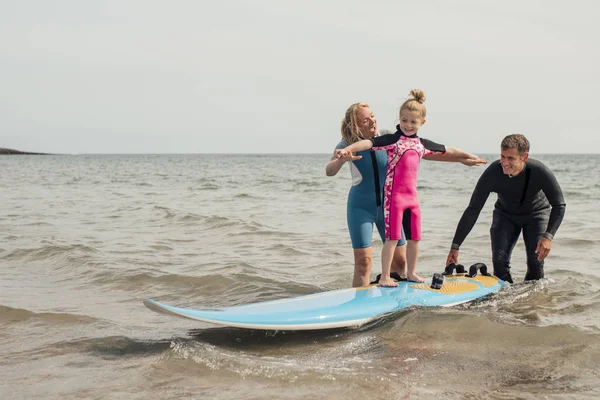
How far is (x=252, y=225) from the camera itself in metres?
12.5

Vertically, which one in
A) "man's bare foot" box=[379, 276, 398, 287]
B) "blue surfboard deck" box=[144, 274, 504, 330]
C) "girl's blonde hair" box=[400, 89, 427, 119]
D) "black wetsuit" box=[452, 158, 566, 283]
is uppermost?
"girl's blonde hair" box=[400, 89, 427, 119]

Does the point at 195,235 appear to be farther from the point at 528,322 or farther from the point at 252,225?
the point at 528,322

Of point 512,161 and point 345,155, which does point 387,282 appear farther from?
point 512,161

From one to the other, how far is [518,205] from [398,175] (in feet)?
4.94

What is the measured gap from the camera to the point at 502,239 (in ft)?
20.8

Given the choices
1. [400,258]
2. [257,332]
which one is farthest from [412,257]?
[257,332]

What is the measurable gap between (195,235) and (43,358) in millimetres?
7218

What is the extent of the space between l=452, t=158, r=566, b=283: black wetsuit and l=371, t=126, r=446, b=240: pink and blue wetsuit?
0.89m

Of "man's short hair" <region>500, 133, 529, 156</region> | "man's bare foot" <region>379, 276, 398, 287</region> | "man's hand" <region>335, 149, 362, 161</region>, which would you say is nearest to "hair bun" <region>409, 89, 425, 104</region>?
"man's hand" <region>335, 149, 362, 161</region>

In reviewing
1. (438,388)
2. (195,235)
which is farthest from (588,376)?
(195,235)

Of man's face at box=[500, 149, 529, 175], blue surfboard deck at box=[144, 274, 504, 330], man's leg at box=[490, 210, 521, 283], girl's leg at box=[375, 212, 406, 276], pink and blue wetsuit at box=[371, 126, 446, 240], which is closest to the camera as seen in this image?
blue surfboard deck at box=[144, 274, 504, 330]

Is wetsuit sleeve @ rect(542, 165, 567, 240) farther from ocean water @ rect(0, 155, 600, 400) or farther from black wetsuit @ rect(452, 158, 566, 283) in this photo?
ocean water @ rect(0, 155, 600, 400)

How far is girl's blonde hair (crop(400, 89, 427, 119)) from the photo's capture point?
17.7 ft

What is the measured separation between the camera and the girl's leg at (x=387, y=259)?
18.3ft
